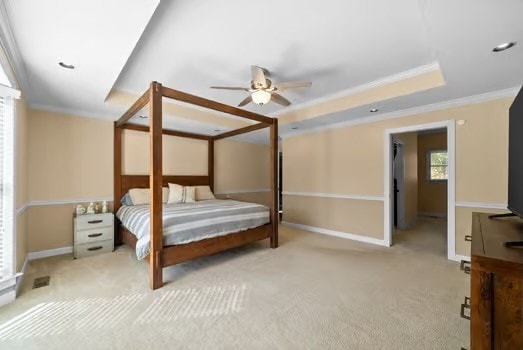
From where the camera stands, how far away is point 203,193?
486 cm

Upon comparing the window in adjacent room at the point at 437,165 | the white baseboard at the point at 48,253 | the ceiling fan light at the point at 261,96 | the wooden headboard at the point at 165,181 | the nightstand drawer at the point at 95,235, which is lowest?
the white baseboard at the point at 48,253

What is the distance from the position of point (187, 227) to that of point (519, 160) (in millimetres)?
3007

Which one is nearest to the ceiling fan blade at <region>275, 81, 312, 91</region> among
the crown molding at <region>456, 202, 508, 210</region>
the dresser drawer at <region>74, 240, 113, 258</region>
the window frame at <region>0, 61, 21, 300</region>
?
the window frame at <region>0, 61, 21, 300</region>

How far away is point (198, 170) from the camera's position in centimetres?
512

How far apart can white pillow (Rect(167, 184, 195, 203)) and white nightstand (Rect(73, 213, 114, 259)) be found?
3.32 ft

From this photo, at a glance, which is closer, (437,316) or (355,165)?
(437,316)

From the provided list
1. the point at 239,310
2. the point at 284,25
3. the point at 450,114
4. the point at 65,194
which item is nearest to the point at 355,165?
the point at 450,114

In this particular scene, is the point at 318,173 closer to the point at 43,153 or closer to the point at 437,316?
the point at 437,316

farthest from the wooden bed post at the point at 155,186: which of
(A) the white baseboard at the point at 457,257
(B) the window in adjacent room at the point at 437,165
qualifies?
(B) the window in adjacent room at the point at 437,165

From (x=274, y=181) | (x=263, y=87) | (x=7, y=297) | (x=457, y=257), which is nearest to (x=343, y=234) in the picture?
(x=457, y=257)

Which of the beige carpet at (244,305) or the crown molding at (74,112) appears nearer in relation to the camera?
the beige carpet at (244,305)

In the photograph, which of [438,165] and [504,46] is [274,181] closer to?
[504,46]

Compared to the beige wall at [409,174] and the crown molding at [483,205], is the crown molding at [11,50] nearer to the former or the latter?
the crown molding at [483,205]

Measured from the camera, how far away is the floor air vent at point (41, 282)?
2.42m
